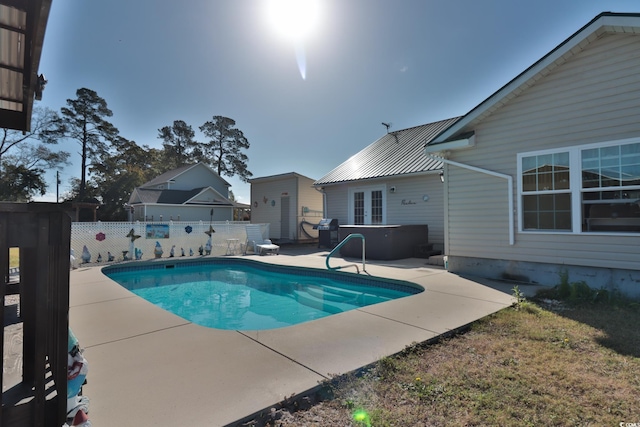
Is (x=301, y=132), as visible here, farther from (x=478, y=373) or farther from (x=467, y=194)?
(x=478, y=373)

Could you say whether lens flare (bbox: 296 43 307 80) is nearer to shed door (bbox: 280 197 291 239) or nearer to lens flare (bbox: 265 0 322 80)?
lens flare (bbox: 265 0 322 80)

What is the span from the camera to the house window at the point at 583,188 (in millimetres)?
5258

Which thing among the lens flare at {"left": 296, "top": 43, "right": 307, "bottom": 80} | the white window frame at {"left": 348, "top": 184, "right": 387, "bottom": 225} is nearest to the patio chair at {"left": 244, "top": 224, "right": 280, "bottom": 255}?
the white window frame at {"left": 348, "top": 184, "right": 387, "bottom": 225}

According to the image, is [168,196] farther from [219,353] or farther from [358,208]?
[219,353]

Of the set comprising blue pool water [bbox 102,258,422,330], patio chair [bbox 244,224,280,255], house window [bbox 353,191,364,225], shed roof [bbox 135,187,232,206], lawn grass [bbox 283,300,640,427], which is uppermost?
shed roof [bbox 135,187,232,206]

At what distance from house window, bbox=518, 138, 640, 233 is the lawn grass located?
2.67 meters

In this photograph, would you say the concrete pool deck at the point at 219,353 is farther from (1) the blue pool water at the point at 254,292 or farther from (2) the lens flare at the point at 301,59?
(2) the lens flare at the point at 301,59

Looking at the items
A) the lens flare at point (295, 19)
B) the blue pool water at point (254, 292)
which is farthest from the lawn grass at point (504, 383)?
the lens flare at point (295, 19)

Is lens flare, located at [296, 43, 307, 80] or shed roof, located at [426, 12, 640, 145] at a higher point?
lens flare, located at [296, 43, 307, 80]

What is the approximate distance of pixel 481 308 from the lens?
4441 millimetres

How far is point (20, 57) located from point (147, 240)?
8.49 metres

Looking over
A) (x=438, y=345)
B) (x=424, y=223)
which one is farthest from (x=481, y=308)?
→ (x=424, y=223)

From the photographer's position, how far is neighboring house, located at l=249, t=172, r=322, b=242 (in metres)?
16.8

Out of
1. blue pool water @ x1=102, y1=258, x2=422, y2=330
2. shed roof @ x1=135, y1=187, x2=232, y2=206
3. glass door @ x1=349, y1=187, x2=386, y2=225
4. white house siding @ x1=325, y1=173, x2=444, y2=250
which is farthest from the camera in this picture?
shed roof @ x1=135, y1=187, x2=232, y2=206
